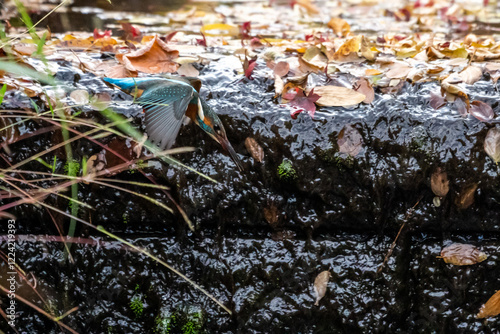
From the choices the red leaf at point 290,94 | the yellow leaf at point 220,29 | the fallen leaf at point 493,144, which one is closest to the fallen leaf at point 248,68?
the red leaf at point 290,94

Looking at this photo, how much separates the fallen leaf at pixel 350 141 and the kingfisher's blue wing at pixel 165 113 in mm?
571

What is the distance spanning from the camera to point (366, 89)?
1.68 metres

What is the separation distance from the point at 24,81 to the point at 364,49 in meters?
1.47

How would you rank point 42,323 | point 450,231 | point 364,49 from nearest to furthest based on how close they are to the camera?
point 450,231
point 42,323
point 364,49

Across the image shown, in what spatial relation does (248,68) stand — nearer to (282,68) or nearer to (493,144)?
(282,68)

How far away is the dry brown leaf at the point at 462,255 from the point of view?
1.57 meters

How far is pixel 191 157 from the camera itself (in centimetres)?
161

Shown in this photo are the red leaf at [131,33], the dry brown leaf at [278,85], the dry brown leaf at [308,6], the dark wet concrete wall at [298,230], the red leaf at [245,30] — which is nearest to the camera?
the dark wet concrete wall at [298,230]

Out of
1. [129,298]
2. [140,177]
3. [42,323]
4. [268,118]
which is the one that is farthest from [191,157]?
[42,323]

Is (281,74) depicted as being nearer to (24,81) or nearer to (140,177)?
(140,177)

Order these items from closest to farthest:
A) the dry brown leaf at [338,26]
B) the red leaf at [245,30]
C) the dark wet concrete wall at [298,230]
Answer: the dark wet concrete wall at [298,230]
the red leaf at [245,30]
the dry brown leaf at [338,26]

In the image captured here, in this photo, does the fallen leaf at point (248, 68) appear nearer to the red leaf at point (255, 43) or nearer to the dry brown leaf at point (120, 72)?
the dry brown leaf at point (120, 72)

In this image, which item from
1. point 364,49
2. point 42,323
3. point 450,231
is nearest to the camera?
point 450,231

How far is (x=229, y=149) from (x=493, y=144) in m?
0.93
